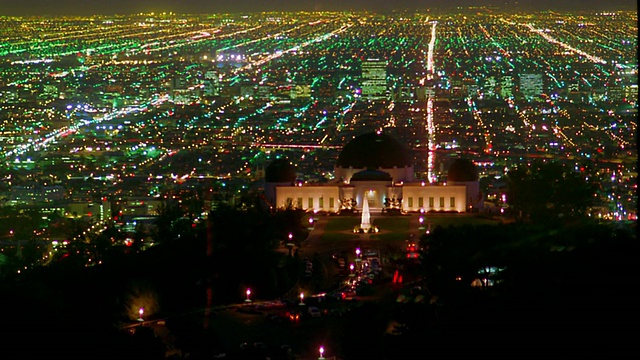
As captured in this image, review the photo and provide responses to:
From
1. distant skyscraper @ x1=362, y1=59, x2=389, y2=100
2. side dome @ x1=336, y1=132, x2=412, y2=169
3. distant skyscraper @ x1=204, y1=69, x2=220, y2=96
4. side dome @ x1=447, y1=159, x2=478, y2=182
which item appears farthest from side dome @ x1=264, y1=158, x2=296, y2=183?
distant skyscraper @ x1=204, y1=69, x2=220, y2=96

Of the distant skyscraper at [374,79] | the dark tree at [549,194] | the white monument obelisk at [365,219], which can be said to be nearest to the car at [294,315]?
the white monument obelisk at [365,219]

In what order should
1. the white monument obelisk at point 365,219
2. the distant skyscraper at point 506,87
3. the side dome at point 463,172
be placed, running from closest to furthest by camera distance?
the white monument obelisk at point 365,219 → the side dome at point 463,172 → the distant skyscraper at point 506,87

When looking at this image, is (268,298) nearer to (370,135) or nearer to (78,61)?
(370,135)

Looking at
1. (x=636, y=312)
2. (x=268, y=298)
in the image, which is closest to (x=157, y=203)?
(x=268, y=298)

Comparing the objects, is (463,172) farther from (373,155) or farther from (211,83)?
(211,83)

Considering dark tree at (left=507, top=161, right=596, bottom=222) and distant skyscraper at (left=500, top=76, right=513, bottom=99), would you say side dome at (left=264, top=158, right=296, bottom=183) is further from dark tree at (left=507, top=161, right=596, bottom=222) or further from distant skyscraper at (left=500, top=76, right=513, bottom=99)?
distant skyscraper at (left=500, top=76, right=513, bottom=99)

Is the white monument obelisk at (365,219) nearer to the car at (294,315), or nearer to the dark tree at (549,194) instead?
the dark tree at (549,194)

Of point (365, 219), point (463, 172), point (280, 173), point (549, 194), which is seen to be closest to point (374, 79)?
point (280, 173)
